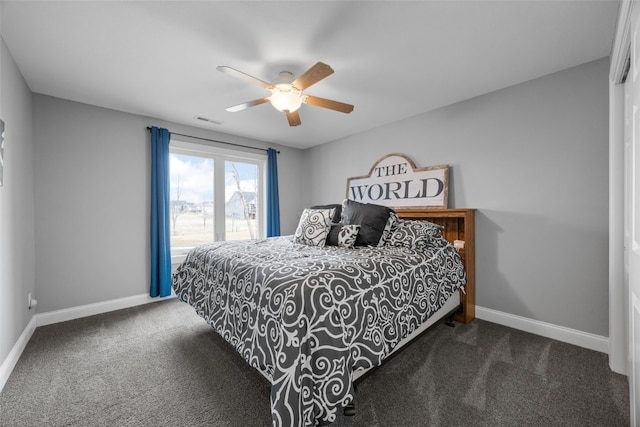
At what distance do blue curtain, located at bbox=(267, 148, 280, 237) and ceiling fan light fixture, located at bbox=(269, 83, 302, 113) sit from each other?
227cm

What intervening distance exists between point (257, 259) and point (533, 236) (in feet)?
8.39

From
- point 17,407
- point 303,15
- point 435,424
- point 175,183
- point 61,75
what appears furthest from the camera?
point 175,183

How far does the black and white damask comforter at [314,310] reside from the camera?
1.20 m

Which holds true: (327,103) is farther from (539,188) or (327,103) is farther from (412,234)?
(539,188)

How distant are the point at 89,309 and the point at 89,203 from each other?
1.20m

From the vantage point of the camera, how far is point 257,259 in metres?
1.88

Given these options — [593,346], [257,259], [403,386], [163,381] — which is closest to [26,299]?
[163,381]

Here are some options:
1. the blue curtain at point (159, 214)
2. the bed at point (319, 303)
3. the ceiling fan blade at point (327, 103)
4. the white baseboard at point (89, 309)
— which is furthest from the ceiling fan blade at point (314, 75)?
the white baseboard at point (89, 309)

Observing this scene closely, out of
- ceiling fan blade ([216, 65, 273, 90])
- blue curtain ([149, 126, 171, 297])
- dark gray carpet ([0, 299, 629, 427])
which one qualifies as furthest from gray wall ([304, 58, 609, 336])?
blue curtain ([149, 126, 171, 297])

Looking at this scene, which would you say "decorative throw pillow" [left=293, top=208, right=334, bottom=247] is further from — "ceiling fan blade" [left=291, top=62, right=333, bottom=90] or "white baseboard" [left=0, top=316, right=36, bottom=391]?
"white baseboard" [left=0, top=316, right=36, bottom=391]

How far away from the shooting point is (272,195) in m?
4.50

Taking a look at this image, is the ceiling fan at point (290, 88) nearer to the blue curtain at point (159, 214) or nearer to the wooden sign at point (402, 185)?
the wooden sign at point (402, 185)

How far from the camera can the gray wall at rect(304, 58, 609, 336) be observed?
2.18 m

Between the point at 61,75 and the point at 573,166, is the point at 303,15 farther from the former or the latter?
the point at 573,166
